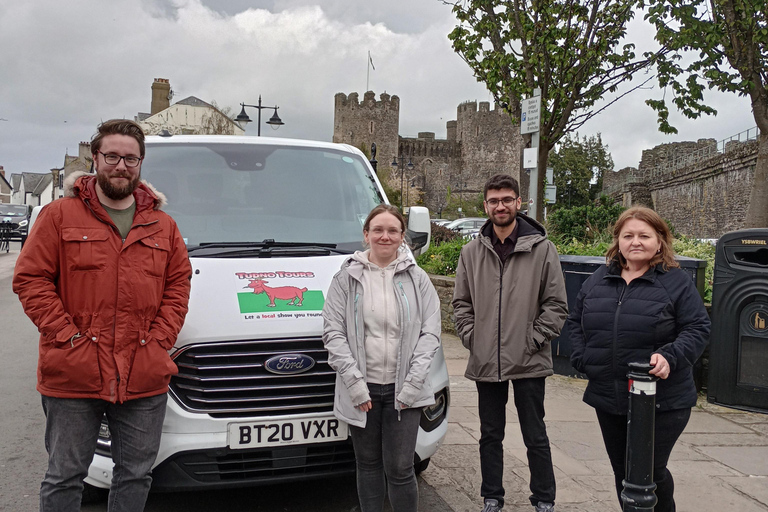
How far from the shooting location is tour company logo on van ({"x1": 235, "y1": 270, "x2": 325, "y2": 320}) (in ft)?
11.8

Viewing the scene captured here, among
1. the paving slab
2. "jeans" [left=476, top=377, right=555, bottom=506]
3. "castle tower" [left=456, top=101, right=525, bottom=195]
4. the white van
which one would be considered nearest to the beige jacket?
"jeans" [left=476, top=377, right=555, bottom=506]

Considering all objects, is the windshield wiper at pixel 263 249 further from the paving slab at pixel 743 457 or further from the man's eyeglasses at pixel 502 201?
the paving slab at pixel 743 457

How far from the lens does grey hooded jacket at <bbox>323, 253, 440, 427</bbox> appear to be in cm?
323

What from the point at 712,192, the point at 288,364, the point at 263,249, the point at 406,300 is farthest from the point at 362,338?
the point at 712,192

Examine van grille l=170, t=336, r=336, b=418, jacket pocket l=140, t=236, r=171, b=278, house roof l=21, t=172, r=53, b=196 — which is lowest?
van grille l=170, t=336, r=336, b=418

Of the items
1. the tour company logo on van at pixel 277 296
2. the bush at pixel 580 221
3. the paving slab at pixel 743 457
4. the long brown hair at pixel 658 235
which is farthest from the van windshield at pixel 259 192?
the bush at pixel 580 221

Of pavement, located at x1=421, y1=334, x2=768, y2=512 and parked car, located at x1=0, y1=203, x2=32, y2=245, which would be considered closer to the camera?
pavement, located at x1=421, y1=334, x2=768, y2=512

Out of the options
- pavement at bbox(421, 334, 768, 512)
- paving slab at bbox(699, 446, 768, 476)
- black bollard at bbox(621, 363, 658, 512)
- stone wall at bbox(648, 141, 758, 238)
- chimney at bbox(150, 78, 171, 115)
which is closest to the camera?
black bollard at bbox(621, 363, 658, 512)

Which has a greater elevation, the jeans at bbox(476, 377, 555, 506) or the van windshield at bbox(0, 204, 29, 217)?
the van windshield at bbox(0, 204, 29, 217)

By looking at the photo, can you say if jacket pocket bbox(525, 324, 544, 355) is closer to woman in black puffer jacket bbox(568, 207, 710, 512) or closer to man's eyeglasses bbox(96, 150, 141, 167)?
woman in black puffer jacket bbox(568, 207, 710, 512)

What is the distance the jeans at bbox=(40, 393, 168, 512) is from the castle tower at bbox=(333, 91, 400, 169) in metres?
78.0

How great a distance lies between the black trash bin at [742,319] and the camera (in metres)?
5.91

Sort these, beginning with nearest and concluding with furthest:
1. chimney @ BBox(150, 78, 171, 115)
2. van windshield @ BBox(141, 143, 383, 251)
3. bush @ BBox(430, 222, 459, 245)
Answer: van windshield @ BBox(141, 143, 383, 251) < bush @ BBox(430, 222, 459, 245) < chimney @ BBox(150, 78, 171, 115)

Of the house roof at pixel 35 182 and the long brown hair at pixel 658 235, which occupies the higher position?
the house roof at pixel 35 182
